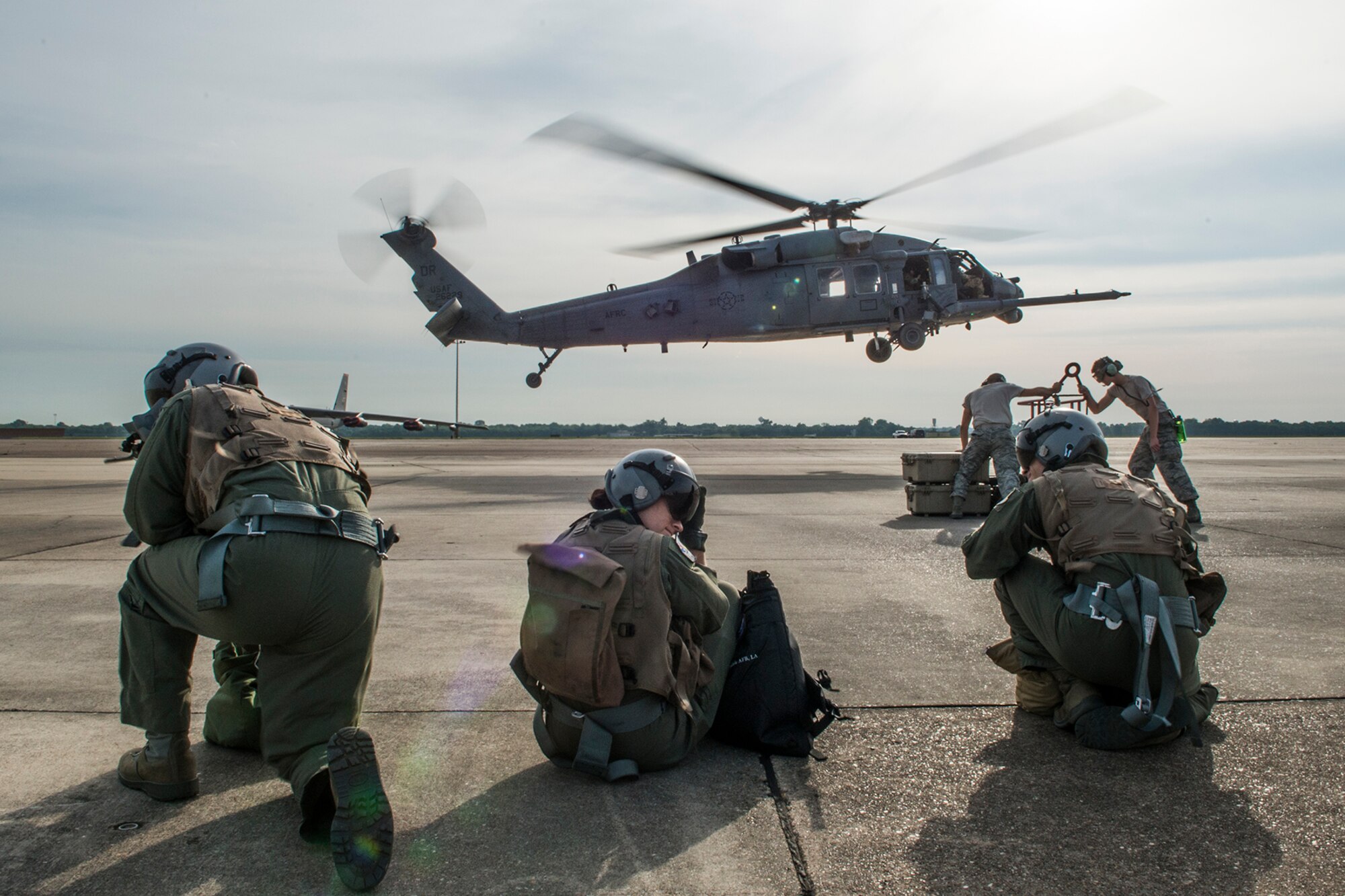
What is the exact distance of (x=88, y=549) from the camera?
7816mm

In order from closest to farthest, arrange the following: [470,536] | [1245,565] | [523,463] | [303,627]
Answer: [303,627] → [1245,565] → [470,536] → [523,463]

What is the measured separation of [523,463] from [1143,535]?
20777mm

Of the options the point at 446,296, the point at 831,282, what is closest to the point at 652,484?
the point at 831,282

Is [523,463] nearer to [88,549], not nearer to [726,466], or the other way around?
[726,466]

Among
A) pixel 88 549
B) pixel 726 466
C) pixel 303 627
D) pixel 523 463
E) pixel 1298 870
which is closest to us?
pixel 1298 870

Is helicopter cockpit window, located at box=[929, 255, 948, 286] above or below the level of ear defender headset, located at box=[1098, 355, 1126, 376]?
above

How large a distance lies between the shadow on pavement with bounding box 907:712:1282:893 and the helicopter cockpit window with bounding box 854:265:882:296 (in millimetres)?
16238

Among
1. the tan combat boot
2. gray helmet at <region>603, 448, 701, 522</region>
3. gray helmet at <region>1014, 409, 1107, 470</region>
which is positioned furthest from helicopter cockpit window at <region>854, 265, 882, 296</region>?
the tan combat boot

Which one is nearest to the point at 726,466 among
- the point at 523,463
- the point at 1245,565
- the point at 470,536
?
the point at 523,463

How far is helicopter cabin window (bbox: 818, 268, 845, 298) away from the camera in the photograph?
61.4 ft

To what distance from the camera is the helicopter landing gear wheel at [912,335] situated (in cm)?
1877

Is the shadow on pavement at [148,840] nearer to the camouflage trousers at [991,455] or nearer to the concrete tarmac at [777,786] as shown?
the concrete tarmac at [777,786]

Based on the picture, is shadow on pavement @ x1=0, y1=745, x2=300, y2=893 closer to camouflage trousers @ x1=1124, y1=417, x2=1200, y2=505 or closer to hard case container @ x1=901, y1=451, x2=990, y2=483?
hard case container @ x1=901, y1=451, x2=990, y2=483

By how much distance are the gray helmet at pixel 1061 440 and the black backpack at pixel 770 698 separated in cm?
133
